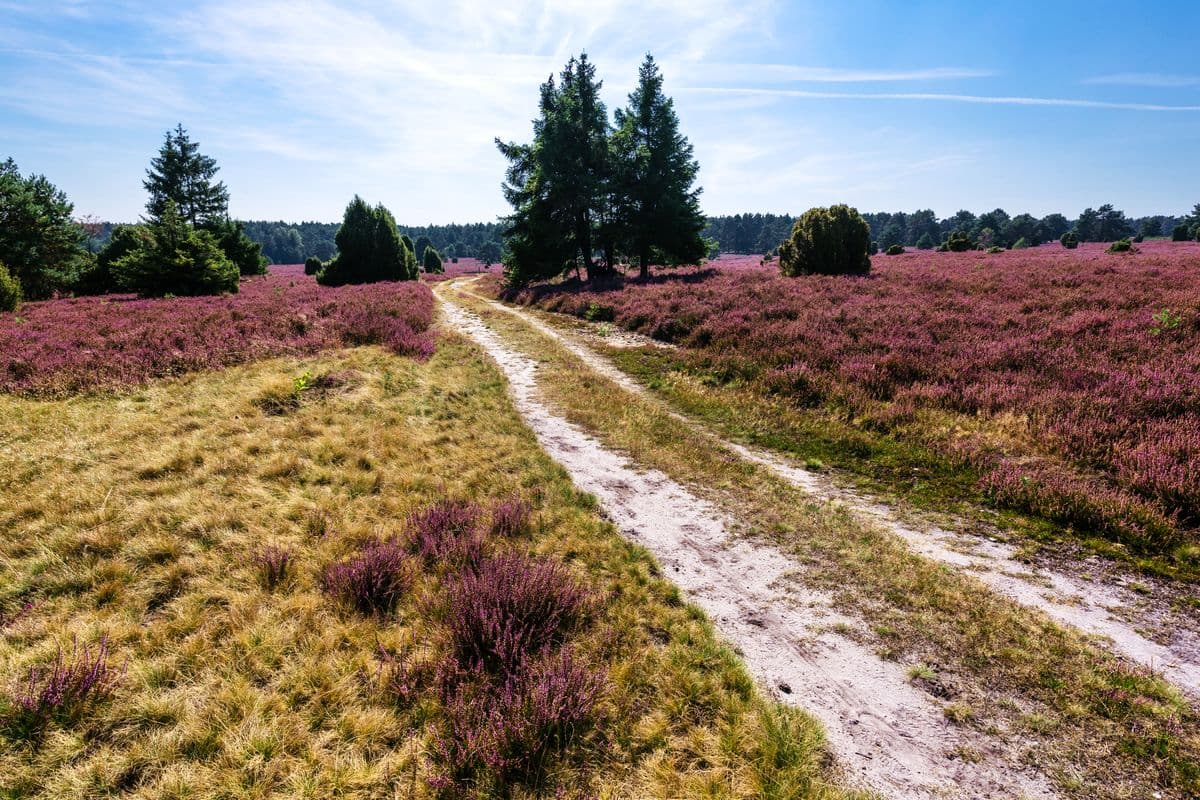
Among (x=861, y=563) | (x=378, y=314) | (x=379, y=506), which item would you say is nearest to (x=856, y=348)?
(x=861, y=563)

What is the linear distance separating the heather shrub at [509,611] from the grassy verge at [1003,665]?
9.31 feet

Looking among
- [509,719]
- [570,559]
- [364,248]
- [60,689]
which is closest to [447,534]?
[570,559]

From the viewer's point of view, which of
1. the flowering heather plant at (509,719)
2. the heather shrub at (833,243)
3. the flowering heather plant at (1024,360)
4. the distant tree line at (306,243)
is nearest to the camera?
the flowering heather plant at (509,719)

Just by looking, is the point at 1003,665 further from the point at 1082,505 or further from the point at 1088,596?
the point at 1082,505

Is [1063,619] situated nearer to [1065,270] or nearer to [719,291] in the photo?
[719,291]

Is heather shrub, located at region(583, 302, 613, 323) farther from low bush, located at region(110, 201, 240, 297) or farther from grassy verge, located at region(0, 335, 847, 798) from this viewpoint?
low bush, located at region(110, 201, 240, 297)

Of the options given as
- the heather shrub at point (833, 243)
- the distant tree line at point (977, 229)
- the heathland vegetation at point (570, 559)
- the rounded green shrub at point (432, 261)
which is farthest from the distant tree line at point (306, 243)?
the heathland vegetation at point (570, 559)

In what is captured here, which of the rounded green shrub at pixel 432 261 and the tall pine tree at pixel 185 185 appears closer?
the tall pine tree at pixel 185 185

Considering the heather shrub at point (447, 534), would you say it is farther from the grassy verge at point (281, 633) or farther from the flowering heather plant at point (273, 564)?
the flowering heather plant at point (273, 564)

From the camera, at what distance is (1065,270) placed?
23781 millimetres

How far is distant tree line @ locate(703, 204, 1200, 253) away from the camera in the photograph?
83500mm

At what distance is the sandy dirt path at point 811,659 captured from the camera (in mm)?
3197

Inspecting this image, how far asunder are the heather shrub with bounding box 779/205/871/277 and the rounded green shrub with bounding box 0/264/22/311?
38101 mm

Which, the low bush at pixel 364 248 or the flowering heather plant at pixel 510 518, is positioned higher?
the low bush at pixel 364 248
